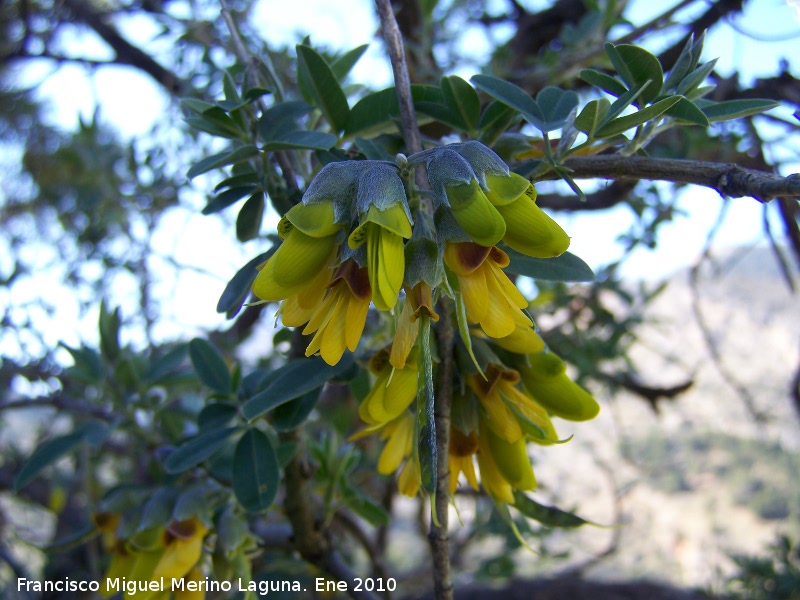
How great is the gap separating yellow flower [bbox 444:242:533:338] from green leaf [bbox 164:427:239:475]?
0.48 m

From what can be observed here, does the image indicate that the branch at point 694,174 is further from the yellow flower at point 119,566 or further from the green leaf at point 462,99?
the yellow flower at point 119,566

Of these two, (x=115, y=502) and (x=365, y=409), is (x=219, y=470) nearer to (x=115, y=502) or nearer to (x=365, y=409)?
(x=115, y=502)

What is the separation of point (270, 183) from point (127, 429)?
2.23ft

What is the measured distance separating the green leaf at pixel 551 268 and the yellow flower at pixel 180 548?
1.98 ft

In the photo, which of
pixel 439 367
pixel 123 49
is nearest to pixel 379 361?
pixel 439 367

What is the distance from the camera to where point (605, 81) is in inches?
27.8

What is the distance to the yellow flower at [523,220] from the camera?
542 mm

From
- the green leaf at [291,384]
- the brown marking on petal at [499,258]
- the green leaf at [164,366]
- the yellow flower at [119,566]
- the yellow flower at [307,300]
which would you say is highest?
the green leaf at [164,366]

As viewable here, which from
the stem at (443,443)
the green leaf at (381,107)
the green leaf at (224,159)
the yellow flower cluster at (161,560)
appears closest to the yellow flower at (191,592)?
the yellow flower cluster at (161,560)

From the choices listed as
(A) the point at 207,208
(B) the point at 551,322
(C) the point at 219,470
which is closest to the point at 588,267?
(A) the point at 207,208

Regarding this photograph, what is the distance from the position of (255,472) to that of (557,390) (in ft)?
1.43

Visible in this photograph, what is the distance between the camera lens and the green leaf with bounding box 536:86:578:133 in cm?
71

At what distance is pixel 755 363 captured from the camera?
1017 centimetres

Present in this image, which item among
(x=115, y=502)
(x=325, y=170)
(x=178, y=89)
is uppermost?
(x=178, y=89)
